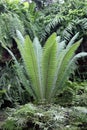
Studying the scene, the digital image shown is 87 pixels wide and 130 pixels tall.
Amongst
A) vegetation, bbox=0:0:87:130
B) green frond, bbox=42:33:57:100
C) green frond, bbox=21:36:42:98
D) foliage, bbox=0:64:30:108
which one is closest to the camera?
vegetation, bbox=0:0:87:130

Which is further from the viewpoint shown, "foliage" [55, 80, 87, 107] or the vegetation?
"foliage" [55, 80, 87, 107]

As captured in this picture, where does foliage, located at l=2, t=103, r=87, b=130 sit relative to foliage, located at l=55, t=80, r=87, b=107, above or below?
below

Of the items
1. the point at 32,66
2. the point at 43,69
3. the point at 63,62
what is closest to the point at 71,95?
the point at 63,62

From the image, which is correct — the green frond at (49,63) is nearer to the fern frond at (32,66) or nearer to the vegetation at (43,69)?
the vegetation at (43,69)

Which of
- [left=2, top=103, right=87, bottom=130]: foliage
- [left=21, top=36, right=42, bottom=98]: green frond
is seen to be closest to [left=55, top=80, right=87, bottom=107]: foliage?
[left=21, top=36, right=42, bottom=98]: green frond

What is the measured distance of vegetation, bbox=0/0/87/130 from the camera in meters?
3.32

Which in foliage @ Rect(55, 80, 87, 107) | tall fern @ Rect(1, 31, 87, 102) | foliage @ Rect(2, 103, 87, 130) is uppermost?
tall fern @ Rect(1, 31, 87, 102)

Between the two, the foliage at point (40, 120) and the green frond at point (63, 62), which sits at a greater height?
the green frond at point (63, 62)

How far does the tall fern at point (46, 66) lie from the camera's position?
389 cm

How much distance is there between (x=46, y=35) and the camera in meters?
5.63

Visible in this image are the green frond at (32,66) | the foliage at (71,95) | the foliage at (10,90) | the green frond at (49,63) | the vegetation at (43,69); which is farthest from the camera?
the foliage at (10,90)

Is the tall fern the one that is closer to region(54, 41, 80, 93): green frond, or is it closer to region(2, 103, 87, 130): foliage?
region(54, 41, 80, 93): green frond

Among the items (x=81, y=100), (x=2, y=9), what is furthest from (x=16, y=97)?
(x=2, y=9)

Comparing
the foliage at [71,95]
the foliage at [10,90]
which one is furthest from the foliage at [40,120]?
the foliage at [10,90]
